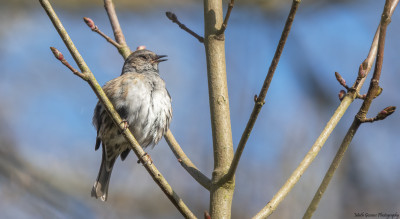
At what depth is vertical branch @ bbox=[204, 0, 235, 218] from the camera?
3.80 meters

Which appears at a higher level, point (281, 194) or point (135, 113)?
point (135, 113)

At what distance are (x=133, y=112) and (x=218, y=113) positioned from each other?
6.20 feet

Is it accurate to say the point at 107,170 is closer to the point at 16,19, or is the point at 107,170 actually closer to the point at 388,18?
the point at 388,18

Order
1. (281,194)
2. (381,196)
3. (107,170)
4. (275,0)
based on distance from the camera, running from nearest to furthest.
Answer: (281,194)
(107,170)
(381,196)
(275,0)

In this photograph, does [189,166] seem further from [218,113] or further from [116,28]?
[116,28]

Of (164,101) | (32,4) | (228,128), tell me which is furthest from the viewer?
(32,4)

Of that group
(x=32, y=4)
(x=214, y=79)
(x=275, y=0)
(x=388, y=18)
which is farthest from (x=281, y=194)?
(x=32, y=4)

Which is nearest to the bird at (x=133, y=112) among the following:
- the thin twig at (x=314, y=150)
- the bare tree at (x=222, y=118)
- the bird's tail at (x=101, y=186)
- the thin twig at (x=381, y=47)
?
the bird's tail at (x=101, y=186)

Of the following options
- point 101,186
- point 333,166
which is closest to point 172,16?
point 333,166

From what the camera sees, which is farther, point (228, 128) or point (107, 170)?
point (107, 170)

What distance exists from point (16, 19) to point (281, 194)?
9357 mm

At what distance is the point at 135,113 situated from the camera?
223 inches

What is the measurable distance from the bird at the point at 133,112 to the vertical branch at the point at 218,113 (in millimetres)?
1498

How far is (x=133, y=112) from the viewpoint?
5.65m
